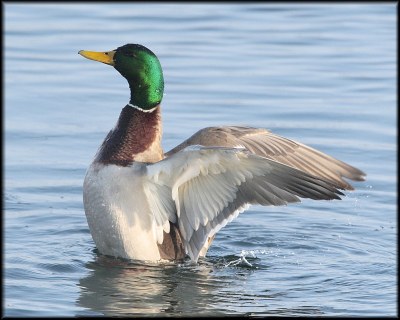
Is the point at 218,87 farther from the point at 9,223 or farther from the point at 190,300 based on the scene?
the point at 190,300

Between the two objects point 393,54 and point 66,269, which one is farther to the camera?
point 393,54

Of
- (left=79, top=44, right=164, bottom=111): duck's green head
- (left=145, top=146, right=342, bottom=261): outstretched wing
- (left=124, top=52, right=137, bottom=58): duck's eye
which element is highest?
(left=124, top=52, right=137, bottom=58): duck's eye

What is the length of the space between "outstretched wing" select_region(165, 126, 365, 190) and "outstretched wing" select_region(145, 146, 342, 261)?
465 mm

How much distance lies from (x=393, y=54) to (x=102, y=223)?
26.8ft

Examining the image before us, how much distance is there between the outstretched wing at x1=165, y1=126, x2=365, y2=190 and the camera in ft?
28.6

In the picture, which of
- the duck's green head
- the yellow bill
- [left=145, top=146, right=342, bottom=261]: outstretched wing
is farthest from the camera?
the yellow bill

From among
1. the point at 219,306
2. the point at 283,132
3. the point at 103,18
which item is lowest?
the point at 219,306

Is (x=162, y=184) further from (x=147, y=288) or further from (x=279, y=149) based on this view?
(x=279, y=149)

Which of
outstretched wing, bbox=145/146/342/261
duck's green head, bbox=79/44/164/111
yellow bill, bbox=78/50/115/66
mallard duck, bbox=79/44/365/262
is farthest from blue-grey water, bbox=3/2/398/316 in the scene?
yellow bill, bbox=78/50/115/66

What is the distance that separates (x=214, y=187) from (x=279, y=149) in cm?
118

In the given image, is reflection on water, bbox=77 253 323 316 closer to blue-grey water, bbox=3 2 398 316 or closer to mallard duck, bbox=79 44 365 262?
blue-grey water, bbox=3 2 398 316

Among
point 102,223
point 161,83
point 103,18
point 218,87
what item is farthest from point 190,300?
point 103,18

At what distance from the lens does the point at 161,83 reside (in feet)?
28.7

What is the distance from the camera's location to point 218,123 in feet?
40.1
